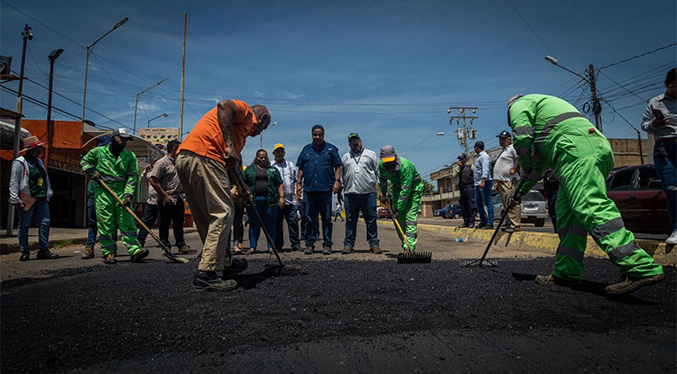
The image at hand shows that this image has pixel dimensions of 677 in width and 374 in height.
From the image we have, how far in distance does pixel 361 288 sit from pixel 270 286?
76cm

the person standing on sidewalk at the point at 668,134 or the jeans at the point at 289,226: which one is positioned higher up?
the person standing on sidewalk at the point at 668,134

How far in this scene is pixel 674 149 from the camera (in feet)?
13.0

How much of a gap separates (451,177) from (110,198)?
200ft

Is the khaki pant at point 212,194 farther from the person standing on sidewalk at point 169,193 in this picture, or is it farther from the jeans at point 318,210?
the person standing on sidewalk at point 169,193

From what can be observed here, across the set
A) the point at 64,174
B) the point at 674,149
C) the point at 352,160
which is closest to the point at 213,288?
the point at 352,160

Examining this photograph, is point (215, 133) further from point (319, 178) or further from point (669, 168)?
→ point (669, 168)

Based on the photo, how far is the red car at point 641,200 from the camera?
5719 mm

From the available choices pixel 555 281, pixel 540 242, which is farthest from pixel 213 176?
pixel 540 242

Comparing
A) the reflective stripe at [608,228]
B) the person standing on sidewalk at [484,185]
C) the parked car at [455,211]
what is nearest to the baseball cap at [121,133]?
the reflective stripe at [608,228]

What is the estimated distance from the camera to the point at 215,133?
3277mm

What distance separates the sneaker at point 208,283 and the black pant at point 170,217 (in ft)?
12.3

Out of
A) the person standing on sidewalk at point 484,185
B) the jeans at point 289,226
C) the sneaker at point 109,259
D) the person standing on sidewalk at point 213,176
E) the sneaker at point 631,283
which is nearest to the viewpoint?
the sneaker at point 631,283

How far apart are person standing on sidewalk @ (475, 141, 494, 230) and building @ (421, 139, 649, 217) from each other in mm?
34506

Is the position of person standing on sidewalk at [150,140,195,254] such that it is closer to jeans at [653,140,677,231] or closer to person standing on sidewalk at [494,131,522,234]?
person standing on sidewalk at [494,131,522,234]
